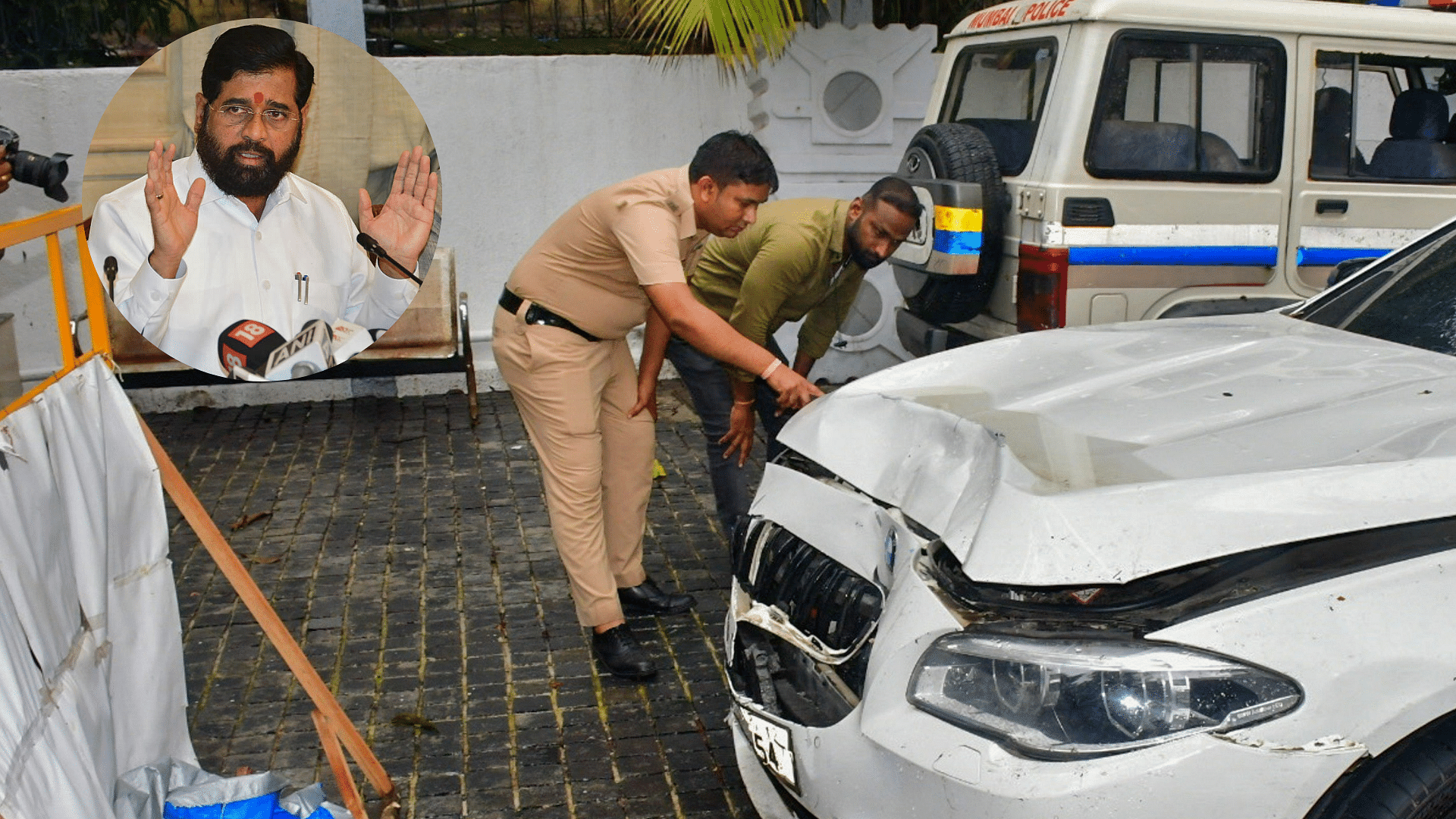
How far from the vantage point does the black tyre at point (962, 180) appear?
5.41 meters

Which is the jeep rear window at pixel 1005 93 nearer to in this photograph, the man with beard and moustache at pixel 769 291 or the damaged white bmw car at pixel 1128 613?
the man with beard and moustache at pixel 769 291

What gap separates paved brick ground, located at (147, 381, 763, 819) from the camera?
3586 mm

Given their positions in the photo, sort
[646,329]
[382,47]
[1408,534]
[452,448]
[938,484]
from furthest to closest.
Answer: [382,47]
[452,448]
[646,329]
[938,484]
[1408,534]

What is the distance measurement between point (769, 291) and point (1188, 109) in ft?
7.21

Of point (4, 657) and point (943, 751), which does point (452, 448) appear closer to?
point (4, 657)

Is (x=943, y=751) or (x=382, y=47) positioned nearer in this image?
(x=943, y=751)

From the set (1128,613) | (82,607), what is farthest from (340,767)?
(1128,613)

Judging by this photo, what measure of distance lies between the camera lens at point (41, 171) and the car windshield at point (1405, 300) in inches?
173

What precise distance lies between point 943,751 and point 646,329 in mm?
2356

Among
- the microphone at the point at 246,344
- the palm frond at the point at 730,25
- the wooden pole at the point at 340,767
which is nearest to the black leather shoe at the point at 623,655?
the wooden pole at the point at 340,767

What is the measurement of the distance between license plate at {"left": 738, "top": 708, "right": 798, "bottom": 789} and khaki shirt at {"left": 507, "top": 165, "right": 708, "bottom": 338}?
1394 millimetres

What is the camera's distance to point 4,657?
235 centimetres

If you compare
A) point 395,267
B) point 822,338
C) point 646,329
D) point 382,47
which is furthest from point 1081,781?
point 382,47

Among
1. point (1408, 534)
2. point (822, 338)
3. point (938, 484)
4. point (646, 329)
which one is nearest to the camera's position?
point (1408, 534)
